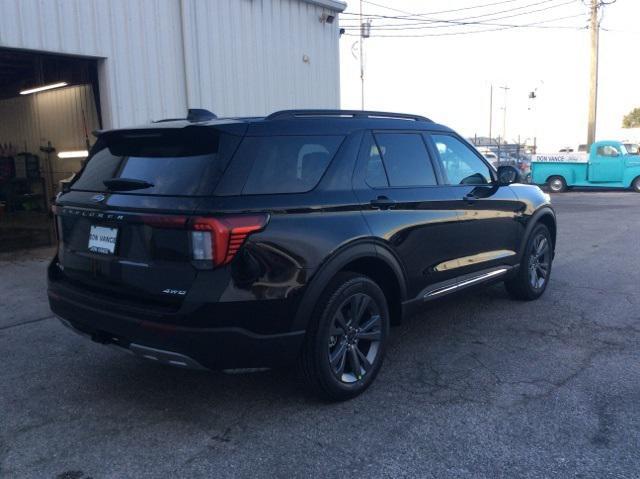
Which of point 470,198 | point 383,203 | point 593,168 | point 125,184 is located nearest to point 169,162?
point 125,184

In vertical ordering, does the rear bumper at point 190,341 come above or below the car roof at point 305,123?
below

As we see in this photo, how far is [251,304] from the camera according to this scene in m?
3.18

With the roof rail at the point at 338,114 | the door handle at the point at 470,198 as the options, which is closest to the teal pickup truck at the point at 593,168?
the door handle at the point at 470,198

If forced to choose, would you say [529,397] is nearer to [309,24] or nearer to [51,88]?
[309,24]

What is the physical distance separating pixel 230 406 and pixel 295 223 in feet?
4.17

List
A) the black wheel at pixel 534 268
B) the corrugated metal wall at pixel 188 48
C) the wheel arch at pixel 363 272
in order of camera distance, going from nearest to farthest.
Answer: the wheel arch at pixel 363 272
the black wheel at pixel 534 268
the corrugated metal wall at pixel 188 48

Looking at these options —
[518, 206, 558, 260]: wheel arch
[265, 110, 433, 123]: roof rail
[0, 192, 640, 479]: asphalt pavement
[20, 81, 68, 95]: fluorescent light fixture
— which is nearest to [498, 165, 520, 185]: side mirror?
[518, 206, 558, 260]: wheel arch

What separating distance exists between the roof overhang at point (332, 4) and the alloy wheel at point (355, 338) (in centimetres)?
901

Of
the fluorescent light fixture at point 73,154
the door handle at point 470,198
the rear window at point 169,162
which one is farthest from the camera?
the fluorescent light fixture at point 73,154

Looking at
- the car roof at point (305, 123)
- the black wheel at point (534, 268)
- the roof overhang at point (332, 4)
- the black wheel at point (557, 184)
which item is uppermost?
the roof overhang at point (332, 4)

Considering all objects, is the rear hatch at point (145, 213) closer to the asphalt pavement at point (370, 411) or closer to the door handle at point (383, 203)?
the asphalt pavement at point (370, 411)

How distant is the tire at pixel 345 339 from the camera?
11.5ft

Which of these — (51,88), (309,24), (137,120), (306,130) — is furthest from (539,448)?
(51,88)

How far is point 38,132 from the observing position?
A: 534 inches
